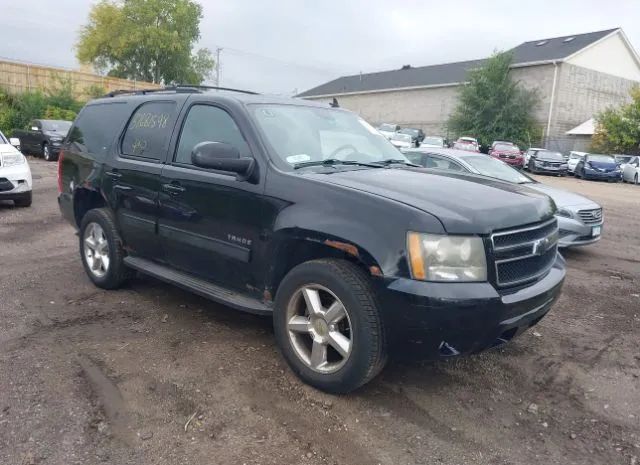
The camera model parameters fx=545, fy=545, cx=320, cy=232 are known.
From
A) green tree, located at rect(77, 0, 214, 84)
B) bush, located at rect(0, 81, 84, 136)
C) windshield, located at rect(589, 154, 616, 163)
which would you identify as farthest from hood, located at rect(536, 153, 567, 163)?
green tree, located at rect(77, 0, 214, 84)

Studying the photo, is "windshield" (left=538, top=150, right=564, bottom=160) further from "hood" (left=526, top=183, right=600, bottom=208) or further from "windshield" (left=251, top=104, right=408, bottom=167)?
"windshield" (left=251, top=104, right=408, bottom=167)

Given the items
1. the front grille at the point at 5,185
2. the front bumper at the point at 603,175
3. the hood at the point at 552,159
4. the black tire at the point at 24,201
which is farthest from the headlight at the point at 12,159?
the hood at the point at 552,159

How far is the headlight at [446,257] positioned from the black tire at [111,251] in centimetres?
309

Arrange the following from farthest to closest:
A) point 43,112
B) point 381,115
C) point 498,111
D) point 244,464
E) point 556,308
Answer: point 381,115 → point 498,111 → point 43,112 → point 556,308 → point 244,464

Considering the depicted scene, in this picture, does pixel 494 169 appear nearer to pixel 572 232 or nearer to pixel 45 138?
pixel 572 232

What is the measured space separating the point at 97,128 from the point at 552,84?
1456 inches

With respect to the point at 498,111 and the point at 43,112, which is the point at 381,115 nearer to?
the point at 498,111

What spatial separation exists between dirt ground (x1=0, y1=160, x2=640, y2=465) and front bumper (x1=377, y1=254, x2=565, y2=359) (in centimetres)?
49

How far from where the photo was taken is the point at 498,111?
37469mm

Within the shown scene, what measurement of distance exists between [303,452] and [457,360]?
163 centimetres

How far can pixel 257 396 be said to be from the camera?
11.1ft

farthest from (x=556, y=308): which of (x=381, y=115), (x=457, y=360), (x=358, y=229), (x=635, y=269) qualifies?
(x=381, y=115)

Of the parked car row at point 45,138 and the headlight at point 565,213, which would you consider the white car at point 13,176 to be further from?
the parked car row at point 45,138

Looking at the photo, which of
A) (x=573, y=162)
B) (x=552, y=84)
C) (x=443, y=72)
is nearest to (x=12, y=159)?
(x=573, y=162)
